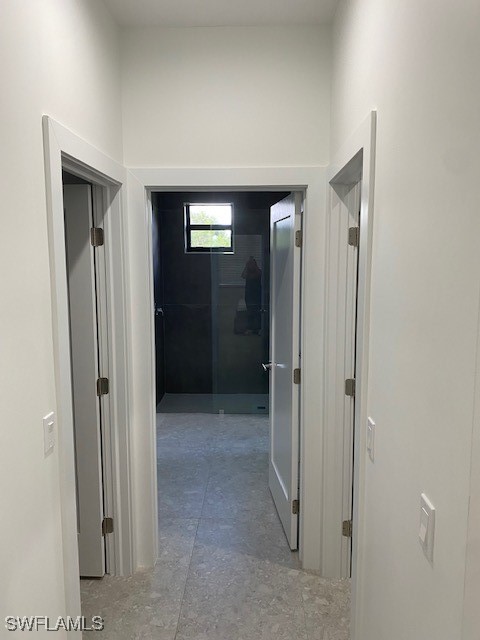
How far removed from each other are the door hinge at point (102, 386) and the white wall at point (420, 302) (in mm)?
1336

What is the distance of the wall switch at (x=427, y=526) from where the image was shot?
97cm

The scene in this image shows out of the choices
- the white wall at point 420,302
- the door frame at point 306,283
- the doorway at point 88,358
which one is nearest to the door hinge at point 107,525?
the doorway at point 88,358

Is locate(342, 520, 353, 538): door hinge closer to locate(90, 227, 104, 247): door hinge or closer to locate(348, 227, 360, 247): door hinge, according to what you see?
locate(348, 227, 360, 247): door hinge

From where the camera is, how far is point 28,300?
4.19ft

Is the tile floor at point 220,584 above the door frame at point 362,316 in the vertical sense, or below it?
below

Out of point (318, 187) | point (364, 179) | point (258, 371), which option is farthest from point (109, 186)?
point (258, 371)

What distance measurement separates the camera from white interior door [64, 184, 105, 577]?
2.11m

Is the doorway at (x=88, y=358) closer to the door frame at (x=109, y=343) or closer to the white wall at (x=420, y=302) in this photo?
the door frame at (x=109, y=343)

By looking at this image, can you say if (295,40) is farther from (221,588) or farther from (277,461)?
(221,588)

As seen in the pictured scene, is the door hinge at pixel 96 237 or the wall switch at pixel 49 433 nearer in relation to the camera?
the wall switch at pixel 49 433

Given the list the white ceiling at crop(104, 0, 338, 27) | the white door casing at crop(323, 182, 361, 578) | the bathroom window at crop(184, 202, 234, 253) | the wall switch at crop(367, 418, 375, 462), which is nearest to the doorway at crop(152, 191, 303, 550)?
the bathroom window at crop(184, 202, 234, 253)

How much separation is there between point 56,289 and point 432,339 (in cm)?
113

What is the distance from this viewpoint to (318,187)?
7.14 ft

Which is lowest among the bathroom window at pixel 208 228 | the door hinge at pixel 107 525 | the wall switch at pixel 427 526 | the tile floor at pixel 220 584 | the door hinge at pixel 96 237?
the tile floor at pixel 220 584
